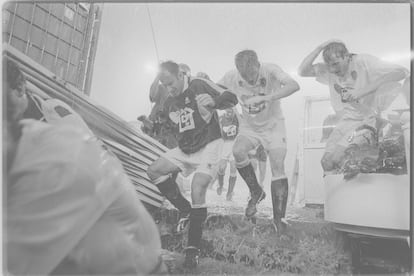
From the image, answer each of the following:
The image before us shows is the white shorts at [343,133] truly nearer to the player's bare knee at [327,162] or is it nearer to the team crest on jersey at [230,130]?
the player's bare knee at [327,162]

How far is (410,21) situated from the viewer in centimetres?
125

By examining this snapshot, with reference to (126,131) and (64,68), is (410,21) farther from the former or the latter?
(64,68)

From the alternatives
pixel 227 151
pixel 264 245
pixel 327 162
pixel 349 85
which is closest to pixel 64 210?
pixel 227 151

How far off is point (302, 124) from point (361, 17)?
0.47m

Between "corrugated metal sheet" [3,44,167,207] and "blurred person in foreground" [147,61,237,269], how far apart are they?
4cm

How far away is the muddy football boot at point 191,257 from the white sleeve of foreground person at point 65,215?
16cm

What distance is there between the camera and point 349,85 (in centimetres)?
126

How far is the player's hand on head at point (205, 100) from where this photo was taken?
1275mm

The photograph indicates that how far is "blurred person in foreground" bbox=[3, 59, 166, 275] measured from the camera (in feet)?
3.54

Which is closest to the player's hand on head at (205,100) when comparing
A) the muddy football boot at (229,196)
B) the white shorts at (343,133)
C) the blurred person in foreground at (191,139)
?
the blurred person in foreground at (191,139)

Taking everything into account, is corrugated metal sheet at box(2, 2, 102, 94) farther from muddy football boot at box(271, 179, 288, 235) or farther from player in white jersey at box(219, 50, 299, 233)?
muddy football boot at box(271, 179, 288, 235)

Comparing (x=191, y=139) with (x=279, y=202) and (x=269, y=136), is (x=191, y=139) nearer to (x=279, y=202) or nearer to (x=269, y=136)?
(x=269, y=136)

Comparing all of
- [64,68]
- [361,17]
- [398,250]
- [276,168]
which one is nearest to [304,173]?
[276,168]

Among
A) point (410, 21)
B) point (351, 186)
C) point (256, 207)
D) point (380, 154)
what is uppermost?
point (410, 21)
